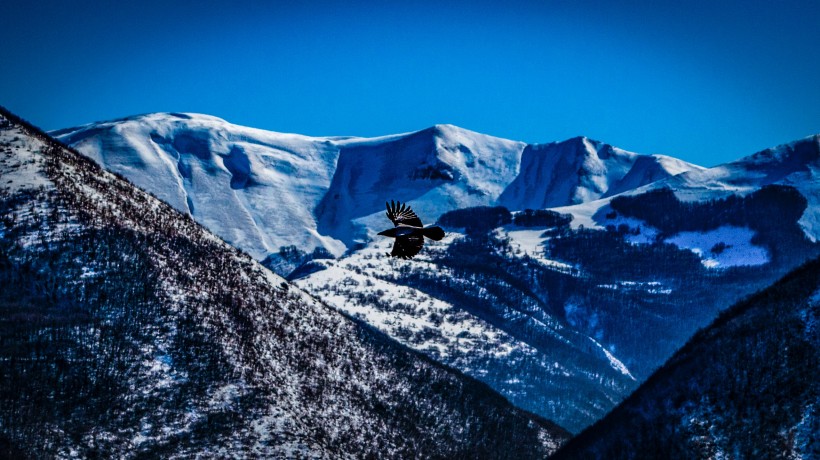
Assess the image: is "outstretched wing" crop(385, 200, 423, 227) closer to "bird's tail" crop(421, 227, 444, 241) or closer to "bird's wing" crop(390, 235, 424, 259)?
"bird's wing" crop(390, 235, 424, 259)

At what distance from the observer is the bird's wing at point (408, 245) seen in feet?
224

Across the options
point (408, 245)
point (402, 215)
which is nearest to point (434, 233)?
point (408, 245)

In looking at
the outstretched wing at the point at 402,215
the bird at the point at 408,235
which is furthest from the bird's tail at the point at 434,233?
the outstretched wing at the point at 402,215

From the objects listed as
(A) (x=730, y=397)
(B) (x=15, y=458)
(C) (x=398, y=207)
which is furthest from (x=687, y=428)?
(C) (x=398, y=207)

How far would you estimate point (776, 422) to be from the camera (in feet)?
596

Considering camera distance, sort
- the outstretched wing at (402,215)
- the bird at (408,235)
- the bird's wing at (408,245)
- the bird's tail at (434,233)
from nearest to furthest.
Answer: the bird's tail at (434,233) → the bird at (408,235) → the bird's wing at (408,245) → the outstretched wing at (402,215)

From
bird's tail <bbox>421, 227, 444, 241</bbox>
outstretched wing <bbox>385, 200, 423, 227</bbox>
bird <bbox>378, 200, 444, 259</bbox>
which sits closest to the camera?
bird's tail <bbox>421, 227, 444, 241</bbox>

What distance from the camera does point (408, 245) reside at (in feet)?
226

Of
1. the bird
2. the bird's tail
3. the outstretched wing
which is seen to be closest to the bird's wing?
the bird

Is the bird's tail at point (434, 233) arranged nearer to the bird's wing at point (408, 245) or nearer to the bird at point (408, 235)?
the bird at point (408, 235)

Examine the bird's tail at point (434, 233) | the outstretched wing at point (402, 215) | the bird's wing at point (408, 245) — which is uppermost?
the outstretched wing at point (402, 215)

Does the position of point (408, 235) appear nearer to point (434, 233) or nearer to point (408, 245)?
point (408, 245)

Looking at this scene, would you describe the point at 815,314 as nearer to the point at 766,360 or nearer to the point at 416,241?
the point at 766,360

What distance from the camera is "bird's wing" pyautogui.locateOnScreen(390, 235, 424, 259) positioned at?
6838cm
